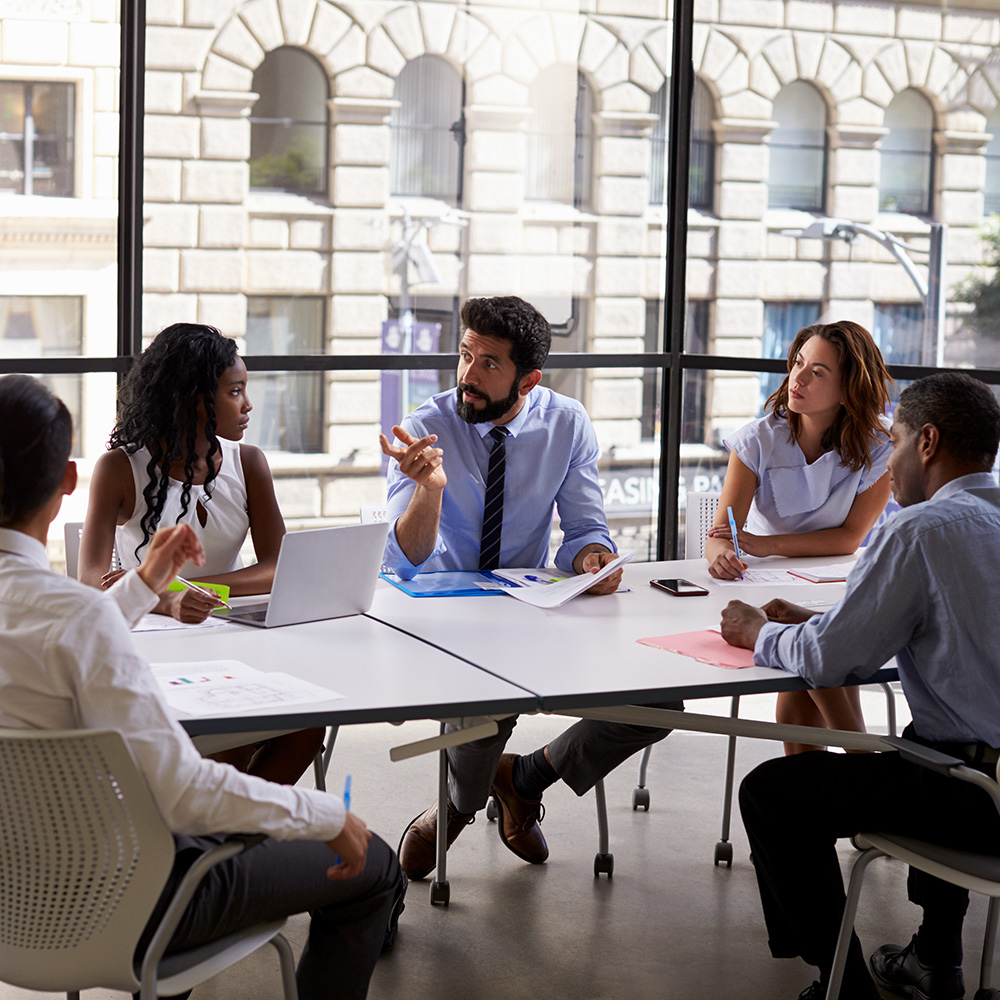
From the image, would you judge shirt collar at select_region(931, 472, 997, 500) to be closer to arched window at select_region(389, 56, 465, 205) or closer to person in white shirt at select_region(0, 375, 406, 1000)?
A: person in white shirt at select_region(0, 375, 406, 1000)

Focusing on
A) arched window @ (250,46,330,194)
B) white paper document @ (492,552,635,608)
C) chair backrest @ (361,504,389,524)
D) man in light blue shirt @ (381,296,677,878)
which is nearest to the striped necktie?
man in light blue shirt @ (381,296,677,878)

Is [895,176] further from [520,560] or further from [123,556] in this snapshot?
[123,556]

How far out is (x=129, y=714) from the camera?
5.27 ft

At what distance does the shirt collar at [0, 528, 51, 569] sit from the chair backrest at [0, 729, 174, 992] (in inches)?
9.6

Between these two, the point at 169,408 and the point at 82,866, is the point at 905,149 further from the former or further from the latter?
the point at 82,866

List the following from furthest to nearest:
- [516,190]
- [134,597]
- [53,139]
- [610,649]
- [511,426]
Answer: [516,190], [53,139], [511,426], [610,649], [134,597]

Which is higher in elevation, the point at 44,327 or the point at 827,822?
the point at 44,327

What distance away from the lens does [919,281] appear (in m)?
6.05

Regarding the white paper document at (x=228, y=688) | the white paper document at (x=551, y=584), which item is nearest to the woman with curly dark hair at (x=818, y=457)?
the white paper document at (x=551, y=584)

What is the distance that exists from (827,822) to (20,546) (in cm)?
151

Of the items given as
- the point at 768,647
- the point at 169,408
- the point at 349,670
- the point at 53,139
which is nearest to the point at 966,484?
the point at 768,647

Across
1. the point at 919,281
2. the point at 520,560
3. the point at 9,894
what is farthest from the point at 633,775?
the point at 919,281

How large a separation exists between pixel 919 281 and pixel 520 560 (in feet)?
11.7

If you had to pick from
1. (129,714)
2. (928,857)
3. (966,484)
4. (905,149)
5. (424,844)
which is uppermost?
(905,149)
